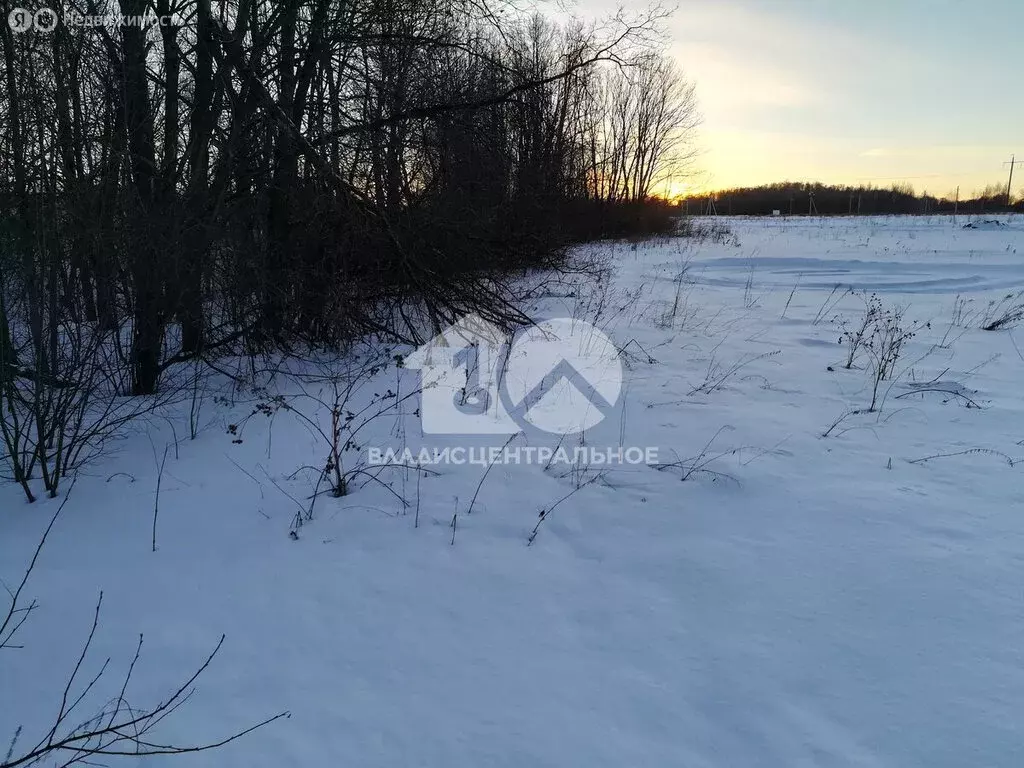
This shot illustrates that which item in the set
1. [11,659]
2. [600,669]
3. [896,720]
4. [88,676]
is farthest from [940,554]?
[11,659]

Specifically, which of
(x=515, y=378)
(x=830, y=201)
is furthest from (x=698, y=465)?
(x=830, y=201)

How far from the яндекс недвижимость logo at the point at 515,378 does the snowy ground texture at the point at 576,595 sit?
0.82ft

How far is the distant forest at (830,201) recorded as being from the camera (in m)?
58.3

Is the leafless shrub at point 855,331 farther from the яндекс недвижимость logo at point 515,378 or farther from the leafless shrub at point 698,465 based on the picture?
the leafless shrub at point 698,465

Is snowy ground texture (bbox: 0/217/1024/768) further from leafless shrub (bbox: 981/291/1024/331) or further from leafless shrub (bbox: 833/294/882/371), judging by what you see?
leafless shrub (bbox: 981/291/1024/331)

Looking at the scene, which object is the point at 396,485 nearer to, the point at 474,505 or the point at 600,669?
the point at 474,505

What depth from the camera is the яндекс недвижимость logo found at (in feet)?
12.5

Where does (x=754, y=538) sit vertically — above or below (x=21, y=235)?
below

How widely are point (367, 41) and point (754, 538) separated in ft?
17.1

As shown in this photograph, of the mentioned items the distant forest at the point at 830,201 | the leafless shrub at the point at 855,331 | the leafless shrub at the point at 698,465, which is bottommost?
the leafless shrub at the point at 698,465

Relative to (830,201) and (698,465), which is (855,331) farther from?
A: (830,201)

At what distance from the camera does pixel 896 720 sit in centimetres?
163

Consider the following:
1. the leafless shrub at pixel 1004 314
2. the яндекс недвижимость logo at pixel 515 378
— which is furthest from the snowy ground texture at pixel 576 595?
the leafless shrub at pixel 1004 314

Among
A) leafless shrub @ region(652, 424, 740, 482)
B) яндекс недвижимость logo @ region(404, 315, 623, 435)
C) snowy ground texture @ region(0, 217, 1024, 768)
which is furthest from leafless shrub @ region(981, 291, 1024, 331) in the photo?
leafless shrub @ region(652, 424, 740, 482)
